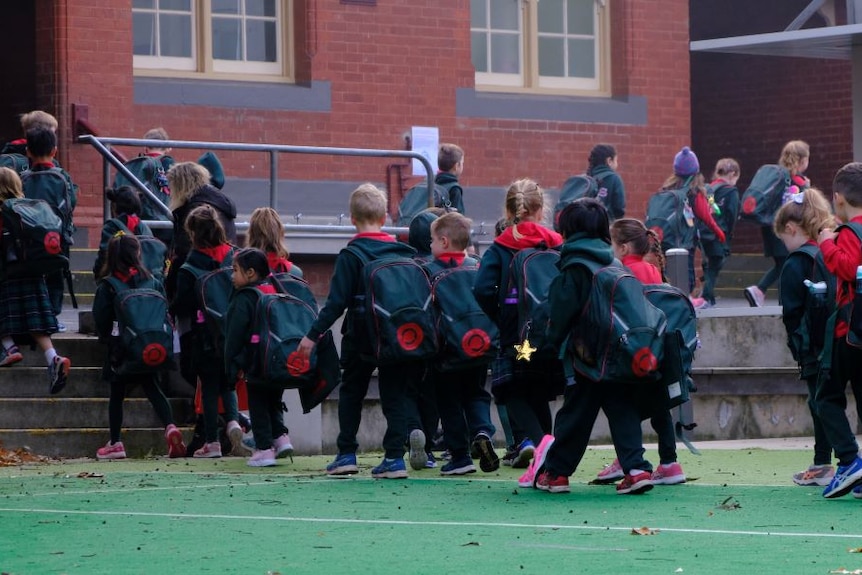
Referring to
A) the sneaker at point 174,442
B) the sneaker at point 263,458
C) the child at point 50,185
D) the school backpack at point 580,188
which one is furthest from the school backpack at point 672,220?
the sneaker at point 263,458

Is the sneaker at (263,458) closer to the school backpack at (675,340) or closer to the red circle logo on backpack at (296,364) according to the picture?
the red circle logo on backpack at (296,364)

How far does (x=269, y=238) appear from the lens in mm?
12289

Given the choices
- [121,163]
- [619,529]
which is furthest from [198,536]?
[121,163]

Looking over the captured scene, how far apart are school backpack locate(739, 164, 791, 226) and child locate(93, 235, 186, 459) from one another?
7888 mm

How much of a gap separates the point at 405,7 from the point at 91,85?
152 inches

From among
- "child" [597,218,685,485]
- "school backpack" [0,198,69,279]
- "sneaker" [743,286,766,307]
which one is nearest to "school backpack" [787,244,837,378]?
"child" [597,218,685,485]

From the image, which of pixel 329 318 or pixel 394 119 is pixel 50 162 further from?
pixel 394 119

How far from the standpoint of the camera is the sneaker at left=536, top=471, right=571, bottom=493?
988 centimetres

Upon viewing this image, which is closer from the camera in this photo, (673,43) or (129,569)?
(129,569)

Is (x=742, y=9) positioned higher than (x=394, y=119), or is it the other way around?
(x=742, y=9)

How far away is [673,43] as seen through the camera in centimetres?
2253

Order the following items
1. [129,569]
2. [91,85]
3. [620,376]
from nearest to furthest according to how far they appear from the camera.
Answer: [129,569], [620,376], [91,85]

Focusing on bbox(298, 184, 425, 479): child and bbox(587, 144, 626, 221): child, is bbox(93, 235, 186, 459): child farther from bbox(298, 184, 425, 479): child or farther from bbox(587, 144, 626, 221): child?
bbox(587, 144, 626, 221): child

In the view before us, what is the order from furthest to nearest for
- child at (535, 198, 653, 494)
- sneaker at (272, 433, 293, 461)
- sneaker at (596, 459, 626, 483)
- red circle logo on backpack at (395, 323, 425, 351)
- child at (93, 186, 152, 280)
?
child at (93, 186, 152, 280) → sneaker at (272, 433, 293, 461) → red circle logo on backpack at (395, 323, 425, 351) → sneaker at (596, 459, 626, 483) → child at (535, 198, 653, 494)
